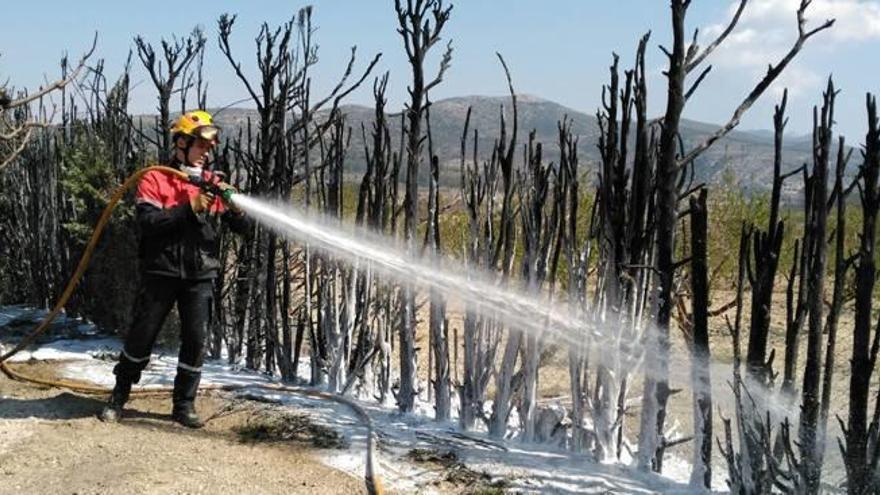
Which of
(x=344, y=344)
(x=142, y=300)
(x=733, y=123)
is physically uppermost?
(x=733, y=123)

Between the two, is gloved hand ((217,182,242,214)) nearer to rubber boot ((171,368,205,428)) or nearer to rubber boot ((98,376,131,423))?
rubber boot ((171,368,205,428))

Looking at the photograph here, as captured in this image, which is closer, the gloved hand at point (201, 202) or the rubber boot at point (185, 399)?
the gloved hand at point (201, 202)

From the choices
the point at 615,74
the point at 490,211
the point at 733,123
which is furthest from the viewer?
the point at 490,211

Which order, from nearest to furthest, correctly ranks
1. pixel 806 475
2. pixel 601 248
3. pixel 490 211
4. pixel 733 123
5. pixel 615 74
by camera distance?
pixel 806 475, pixel 733 123, pixel 615 74, pixel 601 248, pixel 490 211

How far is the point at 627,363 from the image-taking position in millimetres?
4469

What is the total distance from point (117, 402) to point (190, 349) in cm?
57

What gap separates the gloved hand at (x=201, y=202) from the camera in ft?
16.2

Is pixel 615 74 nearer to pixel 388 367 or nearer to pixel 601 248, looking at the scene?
pixel 601 248

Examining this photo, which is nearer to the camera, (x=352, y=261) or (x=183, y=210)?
(x=183, y=210)

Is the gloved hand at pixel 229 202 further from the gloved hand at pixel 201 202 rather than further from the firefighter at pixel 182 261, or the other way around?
the gloved hand at pixel 201 202

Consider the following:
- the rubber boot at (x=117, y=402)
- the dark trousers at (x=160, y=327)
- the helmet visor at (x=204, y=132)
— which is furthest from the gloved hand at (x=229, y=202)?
the rubber boot at (x=117, y=402)

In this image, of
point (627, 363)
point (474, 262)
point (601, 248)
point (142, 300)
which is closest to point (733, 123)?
point (601, 248)

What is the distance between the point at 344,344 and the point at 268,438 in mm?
1127

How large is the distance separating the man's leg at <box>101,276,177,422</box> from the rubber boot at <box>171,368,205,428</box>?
0.29m
